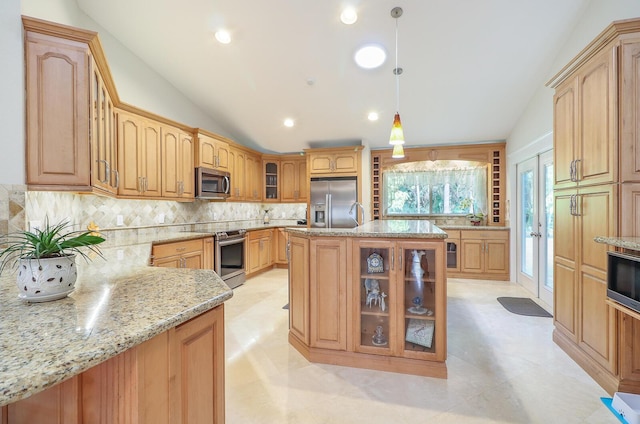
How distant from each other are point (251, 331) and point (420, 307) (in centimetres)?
167

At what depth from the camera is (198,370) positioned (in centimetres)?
96

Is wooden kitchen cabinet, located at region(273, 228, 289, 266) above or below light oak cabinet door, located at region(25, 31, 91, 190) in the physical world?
below

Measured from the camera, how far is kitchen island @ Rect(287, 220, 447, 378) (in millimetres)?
2154

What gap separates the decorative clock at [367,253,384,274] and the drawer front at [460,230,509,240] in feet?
10.5

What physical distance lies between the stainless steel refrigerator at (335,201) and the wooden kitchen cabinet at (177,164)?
2205mm

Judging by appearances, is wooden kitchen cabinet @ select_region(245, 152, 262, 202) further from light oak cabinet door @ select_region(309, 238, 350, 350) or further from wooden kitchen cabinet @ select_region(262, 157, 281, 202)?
light oak cabinet door @ select_region(309, 238, 350, 350)

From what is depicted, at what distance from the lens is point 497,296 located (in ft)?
13.1

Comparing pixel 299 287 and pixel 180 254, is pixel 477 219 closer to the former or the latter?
pixel 299 287

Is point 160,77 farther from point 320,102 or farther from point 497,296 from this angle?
point 497,296

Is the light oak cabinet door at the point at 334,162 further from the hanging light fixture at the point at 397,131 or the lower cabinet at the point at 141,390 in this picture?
the lower cabinet at the point at 141,390

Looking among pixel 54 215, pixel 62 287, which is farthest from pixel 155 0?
pixel 62 287

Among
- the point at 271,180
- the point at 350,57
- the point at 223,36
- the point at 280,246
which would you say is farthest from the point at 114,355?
the point at 271,180

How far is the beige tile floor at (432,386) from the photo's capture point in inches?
68.6

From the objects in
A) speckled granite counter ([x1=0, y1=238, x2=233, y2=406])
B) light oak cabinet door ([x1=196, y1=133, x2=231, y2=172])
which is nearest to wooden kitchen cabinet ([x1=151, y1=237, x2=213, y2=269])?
light oak cabinet door ([x1=196, y1=133, x2=231, y2=172])
